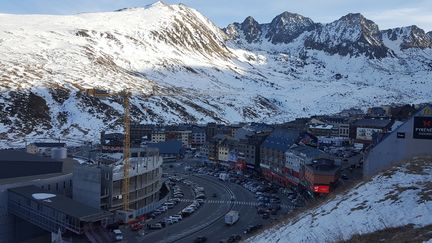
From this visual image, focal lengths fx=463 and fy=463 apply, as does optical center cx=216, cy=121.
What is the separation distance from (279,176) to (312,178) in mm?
13771

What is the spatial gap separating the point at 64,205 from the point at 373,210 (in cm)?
2872

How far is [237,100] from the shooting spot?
166250mm

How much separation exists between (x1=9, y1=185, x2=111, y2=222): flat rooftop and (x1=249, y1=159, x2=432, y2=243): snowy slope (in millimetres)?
21749

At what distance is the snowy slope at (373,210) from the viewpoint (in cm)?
1361

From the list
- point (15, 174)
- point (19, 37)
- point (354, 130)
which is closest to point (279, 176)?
point (15, 174)

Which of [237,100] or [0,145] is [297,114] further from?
[0,145]

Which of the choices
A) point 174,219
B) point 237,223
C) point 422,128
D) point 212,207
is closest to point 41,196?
point 174,219

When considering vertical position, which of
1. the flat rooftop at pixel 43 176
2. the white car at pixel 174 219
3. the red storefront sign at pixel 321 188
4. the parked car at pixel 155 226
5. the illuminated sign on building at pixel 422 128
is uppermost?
the illuminated sign on building at pixel 422 128

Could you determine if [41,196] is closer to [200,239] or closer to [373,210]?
[200,239]

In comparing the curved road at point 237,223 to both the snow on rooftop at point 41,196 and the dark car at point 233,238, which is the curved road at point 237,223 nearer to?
the dark car at point 233,238

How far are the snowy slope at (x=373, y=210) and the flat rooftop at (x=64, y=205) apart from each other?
71.4ft

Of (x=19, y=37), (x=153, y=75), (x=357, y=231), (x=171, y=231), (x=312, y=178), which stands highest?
(x=19, y=37)

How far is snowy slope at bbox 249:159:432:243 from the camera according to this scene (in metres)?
13.6

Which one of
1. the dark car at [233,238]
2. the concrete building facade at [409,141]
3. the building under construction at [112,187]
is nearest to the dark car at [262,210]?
the dark car at [233,238]
